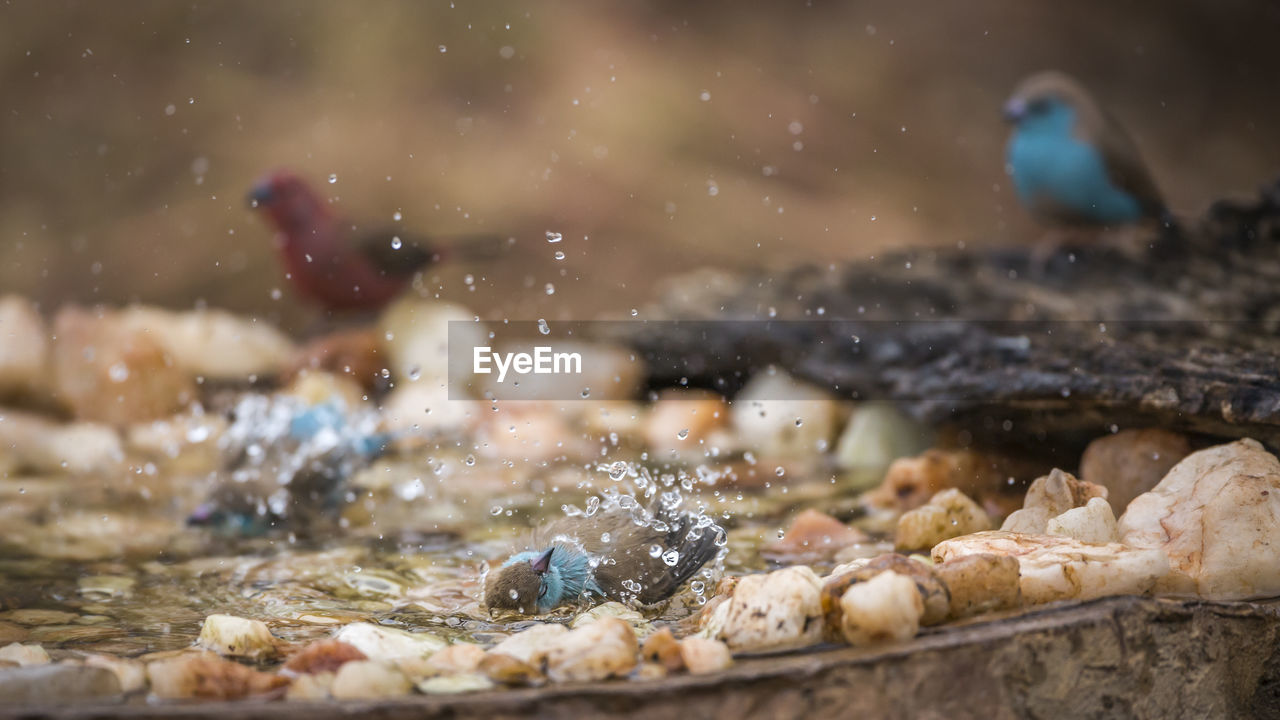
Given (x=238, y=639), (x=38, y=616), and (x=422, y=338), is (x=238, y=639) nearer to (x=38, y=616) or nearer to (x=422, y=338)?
(x=38, y=616)

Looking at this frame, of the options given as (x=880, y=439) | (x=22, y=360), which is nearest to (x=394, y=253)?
(x=22, y=360)

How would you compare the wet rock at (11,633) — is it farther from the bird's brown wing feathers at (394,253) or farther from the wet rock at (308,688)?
the bird's brown wing feathers at (394,253)

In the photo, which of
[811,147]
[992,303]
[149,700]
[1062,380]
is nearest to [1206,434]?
[1062,380]

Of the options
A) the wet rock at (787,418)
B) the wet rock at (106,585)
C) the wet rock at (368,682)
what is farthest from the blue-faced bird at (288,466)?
the wet rock at (368,682)

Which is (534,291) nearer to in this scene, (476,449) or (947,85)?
(476,449)

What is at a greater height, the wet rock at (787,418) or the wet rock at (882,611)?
the wet rock at (787,418)

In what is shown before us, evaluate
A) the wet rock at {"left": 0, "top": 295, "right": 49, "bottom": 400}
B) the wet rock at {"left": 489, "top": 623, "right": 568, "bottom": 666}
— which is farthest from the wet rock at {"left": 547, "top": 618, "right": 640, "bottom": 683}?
the wet rock at {"left": 0, "top": 295, "right": 49, "bottom": 400}
